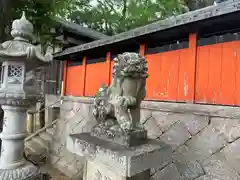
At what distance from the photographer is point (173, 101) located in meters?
4.46

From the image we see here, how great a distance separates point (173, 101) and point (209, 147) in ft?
4.02

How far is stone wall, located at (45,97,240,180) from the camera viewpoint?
3.45 metres

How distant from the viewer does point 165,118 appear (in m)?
4.47

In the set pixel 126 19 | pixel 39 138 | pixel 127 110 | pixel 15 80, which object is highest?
pixel 126 19

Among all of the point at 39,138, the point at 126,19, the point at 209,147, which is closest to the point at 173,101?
the point at 209,147

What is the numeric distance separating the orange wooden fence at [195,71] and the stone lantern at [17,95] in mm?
2599

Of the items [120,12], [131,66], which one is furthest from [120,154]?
[120,12]

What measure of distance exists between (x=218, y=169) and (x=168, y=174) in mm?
1052

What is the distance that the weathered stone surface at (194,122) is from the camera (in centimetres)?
385

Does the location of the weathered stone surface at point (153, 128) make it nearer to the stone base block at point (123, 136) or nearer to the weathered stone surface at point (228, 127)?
the weathered stone surface at point (228, 127)

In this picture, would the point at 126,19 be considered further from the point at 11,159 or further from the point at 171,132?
the point at 11,159

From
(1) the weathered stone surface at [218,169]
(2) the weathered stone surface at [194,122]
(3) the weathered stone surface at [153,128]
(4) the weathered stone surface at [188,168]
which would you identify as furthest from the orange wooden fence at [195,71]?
(4) the weathered stone surface at [188,168]

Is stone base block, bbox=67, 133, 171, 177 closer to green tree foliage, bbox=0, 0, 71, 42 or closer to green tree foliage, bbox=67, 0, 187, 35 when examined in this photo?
green tree foliage, bbox=0, 0, 71, 42

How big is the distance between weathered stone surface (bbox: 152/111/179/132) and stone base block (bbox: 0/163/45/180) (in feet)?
9.51
